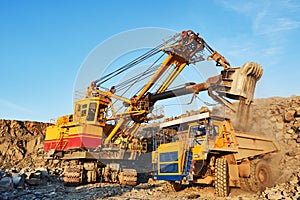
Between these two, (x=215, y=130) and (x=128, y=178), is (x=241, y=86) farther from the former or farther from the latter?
(x=128, y=178)

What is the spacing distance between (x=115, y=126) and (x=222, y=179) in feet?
28.6

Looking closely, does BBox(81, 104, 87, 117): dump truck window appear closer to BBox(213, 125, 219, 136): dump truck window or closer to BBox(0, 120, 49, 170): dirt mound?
BBox(213, 125, 219, 136): dump truck window

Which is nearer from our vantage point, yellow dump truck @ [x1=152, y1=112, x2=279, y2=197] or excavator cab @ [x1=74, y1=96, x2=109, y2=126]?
yellow dump truck @ [x1=152, y1=112, x2=279, y2=197]

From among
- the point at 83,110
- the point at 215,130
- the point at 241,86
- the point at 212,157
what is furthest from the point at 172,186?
the point at 83,110

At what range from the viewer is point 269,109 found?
1533cm

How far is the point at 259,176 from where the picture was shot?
11.0 m

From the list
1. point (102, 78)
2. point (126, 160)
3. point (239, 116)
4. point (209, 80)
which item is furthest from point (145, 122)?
point (239, 116)

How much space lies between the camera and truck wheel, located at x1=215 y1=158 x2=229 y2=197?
940 cm

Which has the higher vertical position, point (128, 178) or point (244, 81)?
point (244, 81)

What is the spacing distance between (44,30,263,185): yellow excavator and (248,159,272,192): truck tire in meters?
4.16

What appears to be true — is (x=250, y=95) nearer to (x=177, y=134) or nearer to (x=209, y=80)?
(x=209, y=80)

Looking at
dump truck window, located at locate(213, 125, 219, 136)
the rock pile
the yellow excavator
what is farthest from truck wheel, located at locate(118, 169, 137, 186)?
dump truck window, located at locate(213, 125, 219, 136)

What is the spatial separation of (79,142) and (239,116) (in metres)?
8.33

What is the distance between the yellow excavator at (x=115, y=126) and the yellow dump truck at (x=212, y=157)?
10.3 feet
